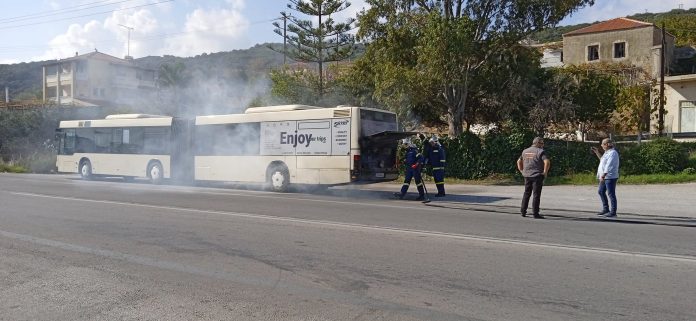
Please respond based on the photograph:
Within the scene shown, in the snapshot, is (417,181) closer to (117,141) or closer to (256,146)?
(256,146)

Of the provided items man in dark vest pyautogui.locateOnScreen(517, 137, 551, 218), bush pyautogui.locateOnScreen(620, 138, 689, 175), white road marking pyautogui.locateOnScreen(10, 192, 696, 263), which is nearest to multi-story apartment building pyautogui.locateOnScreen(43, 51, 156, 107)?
bush pyautogui.locateOnScreen(620, 138, 689, 175)

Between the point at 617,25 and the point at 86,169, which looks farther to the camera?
the point at 617,25

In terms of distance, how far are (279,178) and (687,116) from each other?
26.1 metres

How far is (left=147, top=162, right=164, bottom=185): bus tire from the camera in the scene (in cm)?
2183

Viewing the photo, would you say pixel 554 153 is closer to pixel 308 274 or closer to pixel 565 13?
pixel 565 13

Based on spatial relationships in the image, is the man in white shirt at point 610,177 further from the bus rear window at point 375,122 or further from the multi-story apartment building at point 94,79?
the multi-story apartment building at point 94,79

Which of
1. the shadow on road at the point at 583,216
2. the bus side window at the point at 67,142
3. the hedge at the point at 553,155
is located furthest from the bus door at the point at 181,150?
the shadow on road at the point at 583,216

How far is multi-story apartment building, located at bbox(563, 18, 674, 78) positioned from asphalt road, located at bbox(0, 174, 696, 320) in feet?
116

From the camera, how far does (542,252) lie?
7.77 meters

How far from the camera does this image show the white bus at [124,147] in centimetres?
2159

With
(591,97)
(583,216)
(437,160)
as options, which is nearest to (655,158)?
(591,97)

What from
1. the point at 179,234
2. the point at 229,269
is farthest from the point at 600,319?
the point at 179,234

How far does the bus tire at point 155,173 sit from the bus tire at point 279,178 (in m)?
5.52

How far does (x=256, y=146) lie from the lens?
1892cm
